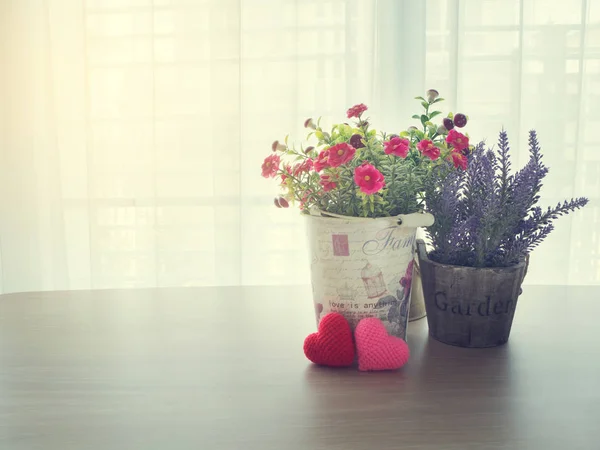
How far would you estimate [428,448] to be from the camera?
0.61 metres

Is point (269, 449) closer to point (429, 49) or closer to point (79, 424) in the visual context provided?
point (79, 424)

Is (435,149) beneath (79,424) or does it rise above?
above

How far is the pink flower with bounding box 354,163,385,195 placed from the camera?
79 centimetres

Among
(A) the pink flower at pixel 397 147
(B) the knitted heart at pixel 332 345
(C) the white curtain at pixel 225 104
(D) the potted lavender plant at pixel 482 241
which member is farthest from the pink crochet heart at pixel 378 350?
(C) the white curtain at pixel 225 104

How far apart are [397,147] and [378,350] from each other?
0.85 feet

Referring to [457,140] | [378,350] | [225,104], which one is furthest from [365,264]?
[225,104]

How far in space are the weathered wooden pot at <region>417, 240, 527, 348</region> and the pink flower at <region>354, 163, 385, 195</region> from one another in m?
0.18

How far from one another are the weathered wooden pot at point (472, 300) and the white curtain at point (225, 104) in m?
1.40

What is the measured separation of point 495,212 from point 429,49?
1.48m

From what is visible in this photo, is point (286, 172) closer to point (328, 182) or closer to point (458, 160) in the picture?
point (328, 182)

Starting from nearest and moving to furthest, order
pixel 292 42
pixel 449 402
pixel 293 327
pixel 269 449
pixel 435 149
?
pixel 269 449 < pixel 449 402 < pixel 435 149 < pixel 293 327 < pixel 292 42

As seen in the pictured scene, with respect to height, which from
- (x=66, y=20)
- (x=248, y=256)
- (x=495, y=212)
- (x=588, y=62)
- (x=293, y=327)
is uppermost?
(x=66, y=20)

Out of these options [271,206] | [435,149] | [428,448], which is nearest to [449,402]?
[428,448]

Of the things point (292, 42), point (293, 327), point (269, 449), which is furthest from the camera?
point (292, 42)
